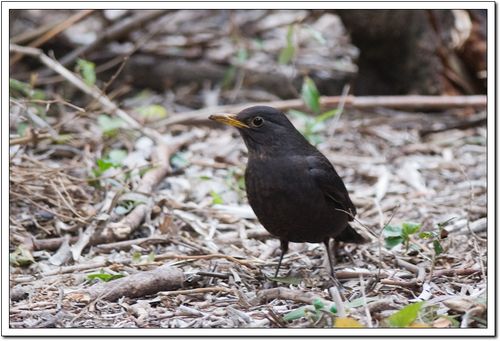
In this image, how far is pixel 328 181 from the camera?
4762mm

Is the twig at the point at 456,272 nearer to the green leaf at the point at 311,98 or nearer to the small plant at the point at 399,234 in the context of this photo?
the small plant at the point at 399,234

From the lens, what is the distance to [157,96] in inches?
352

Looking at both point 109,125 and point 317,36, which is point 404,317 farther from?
point 317,36

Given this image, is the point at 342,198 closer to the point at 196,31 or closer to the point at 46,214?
the point at 46,214

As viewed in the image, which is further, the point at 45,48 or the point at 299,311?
the point at 45,48

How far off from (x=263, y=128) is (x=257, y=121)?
63mm

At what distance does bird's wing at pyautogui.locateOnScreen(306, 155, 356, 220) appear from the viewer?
4730mm

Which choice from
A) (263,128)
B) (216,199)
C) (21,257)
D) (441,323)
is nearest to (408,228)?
(263,128)

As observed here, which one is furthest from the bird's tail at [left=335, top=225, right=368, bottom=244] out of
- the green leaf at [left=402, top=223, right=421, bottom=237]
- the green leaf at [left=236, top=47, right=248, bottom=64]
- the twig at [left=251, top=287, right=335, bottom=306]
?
the green leaf at [left=236, top=47, right=248, bottom=64]

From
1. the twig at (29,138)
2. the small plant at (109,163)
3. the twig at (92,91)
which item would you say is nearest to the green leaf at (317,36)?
the twig at (92,91)

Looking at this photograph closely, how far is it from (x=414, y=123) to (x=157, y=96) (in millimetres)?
2901

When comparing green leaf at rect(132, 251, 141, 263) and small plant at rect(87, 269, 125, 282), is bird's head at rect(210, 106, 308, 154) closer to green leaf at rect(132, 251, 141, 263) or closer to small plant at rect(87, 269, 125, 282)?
green leaf at rect(132, 251, 141, 263)

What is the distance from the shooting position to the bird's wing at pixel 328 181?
15.5 ft

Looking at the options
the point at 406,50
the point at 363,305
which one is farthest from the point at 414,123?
the point at 363,305
